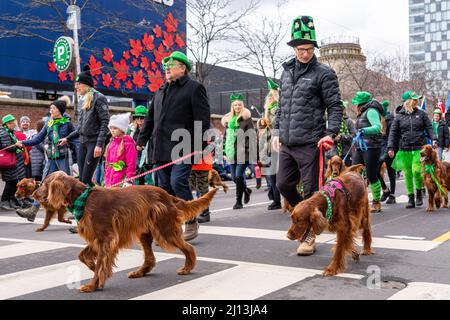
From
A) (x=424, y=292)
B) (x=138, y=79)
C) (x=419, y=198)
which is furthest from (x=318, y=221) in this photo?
(x=138, y=79)

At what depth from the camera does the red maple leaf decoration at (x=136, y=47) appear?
26047 mm

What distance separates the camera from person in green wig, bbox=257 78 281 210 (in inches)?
397

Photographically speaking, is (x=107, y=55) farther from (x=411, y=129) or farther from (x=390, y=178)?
(x=411, y=129)

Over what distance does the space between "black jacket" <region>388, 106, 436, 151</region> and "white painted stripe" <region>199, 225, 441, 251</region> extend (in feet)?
13.0

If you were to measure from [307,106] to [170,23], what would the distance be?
23218 mm

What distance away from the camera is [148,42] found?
1064 inches

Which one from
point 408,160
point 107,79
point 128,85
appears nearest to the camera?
point 408,160

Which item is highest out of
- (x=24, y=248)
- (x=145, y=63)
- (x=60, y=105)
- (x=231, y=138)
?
(x=145, y=63)

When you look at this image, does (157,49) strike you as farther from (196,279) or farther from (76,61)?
(196,279)

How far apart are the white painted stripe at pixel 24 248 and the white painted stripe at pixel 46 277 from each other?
0.89 metres

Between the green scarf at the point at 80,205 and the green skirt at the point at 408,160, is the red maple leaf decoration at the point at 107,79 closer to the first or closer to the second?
the green skirt at the point at 408,160

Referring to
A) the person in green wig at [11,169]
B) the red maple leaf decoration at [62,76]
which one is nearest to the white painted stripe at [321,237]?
the person in green wig at [11,169]

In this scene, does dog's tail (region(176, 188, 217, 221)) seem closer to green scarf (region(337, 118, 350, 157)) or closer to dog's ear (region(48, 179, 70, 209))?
dog's ear (region(48, 179, 70, 209))
